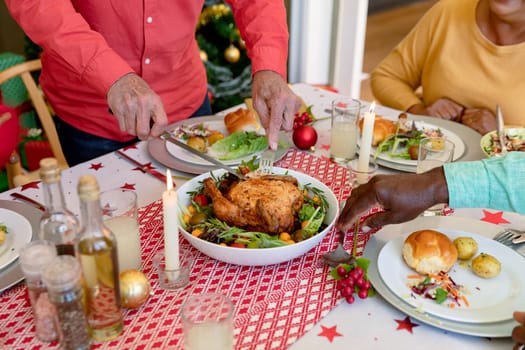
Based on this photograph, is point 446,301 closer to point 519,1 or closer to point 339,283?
point 339,283

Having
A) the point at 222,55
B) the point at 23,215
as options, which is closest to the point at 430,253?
the point at 23,215

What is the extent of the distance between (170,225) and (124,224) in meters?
0.15

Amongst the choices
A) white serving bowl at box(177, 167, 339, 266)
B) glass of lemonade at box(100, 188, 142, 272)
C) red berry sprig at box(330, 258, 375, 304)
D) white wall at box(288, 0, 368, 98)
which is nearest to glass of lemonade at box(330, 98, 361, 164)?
white serving bowl at box(177, 167, 339, 266)

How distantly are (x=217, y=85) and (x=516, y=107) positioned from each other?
6.19ft

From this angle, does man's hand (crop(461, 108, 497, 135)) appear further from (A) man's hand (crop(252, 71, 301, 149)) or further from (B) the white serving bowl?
(B) the white serving bowl

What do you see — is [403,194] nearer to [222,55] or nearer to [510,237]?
[510,237]

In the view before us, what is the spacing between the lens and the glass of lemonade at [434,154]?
1469mm

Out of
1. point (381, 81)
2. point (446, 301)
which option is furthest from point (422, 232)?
point (381, 81)

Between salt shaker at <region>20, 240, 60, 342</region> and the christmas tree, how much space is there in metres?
2.48

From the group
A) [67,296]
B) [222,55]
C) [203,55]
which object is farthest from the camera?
[222,55]

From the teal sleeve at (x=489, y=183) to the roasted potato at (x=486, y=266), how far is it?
12cm

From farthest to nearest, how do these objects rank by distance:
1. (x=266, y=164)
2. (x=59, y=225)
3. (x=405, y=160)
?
(x=405, y=160)
(x=266, y=164)
(x=59, y=225)

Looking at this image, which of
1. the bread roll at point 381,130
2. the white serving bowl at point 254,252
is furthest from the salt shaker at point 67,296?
the bread roll at point 381,130

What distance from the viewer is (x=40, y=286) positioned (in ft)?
2.87
